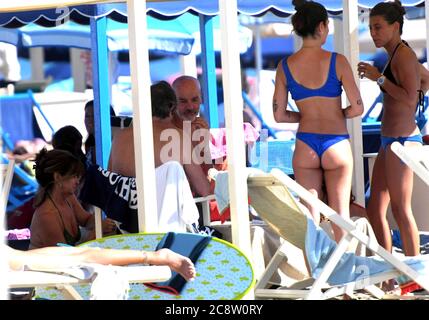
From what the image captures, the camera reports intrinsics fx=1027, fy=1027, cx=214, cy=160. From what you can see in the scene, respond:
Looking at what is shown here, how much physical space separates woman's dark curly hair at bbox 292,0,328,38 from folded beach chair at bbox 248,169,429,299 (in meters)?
0.76

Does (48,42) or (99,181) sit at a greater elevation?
(48,42)

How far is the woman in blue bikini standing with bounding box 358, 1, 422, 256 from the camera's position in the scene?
5.18m

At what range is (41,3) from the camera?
440cm

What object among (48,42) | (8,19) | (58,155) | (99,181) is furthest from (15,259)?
(48,42)

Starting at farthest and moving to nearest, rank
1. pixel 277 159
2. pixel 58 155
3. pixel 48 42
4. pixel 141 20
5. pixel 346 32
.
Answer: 1. pixel 48 42
2. pixel 277 159
3. pixel 346 32
4. pixel 58 155
5. pixel 141 20

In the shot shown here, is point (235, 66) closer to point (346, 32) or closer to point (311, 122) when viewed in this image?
point (311, 122)

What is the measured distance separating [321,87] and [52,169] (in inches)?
61.4

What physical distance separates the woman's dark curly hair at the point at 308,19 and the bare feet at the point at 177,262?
5.01 ft

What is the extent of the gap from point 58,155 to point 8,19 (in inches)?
91.5

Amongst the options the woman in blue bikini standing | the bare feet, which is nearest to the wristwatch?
the woman in blue bikini standing

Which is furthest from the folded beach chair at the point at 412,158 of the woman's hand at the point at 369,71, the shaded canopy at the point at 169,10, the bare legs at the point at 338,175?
the shaded canopy at the point at 169,10

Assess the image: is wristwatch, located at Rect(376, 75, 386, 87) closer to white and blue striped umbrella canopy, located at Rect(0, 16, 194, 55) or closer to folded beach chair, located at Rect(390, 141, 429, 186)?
folded beach chair, located at Rect(390, 141, 429, 186)

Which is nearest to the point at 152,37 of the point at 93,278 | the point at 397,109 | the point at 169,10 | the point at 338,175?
the point at 169,10

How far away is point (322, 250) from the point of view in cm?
459
